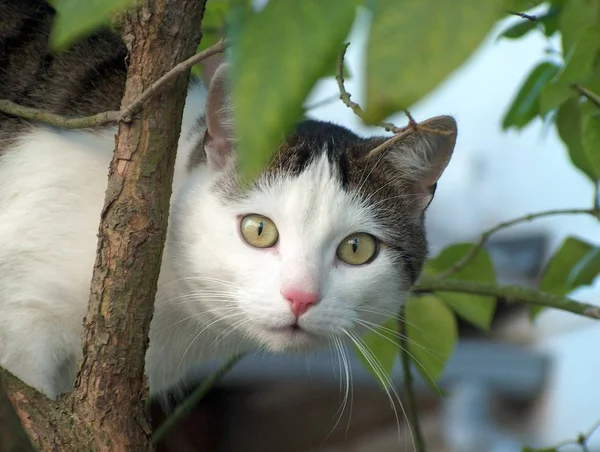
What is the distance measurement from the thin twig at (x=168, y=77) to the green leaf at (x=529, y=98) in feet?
2.13

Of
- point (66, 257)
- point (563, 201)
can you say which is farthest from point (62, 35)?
point (563, 201)

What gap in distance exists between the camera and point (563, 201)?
3.61 meters

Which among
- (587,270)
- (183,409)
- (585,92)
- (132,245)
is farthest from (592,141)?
(183,409)

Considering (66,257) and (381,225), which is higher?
(381,225)

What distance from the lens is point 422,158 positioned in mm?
1273

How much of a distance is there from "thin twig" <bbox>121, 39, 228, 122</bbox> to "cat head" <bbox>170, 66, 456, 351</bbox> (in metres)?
0.33

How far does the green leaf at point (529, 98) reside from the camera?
1.20m

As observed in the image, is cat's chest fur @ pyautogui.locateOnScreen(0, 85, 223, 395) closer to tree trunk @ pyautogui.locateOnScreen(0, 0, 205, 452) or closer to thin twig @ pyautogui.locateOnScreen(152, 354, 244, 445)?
thin twig @ pyautogui.locateOnScreen(152, 354, 244, 445)

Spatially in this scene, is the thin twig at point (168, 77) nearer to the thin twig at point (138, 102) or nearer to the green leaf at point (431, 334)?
the thin twig at point (138, 102)

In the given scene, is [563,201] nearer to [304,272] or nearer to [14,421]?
[304,272]

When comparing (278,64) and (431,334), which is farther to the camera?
(431,334)

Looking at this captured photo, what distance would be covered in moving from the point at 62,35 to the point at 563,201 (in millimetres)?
3575

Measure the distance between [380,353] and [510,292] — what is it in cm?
24

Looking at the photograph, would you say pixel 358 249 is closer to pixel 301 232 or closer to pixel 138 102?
pixel 301 232
